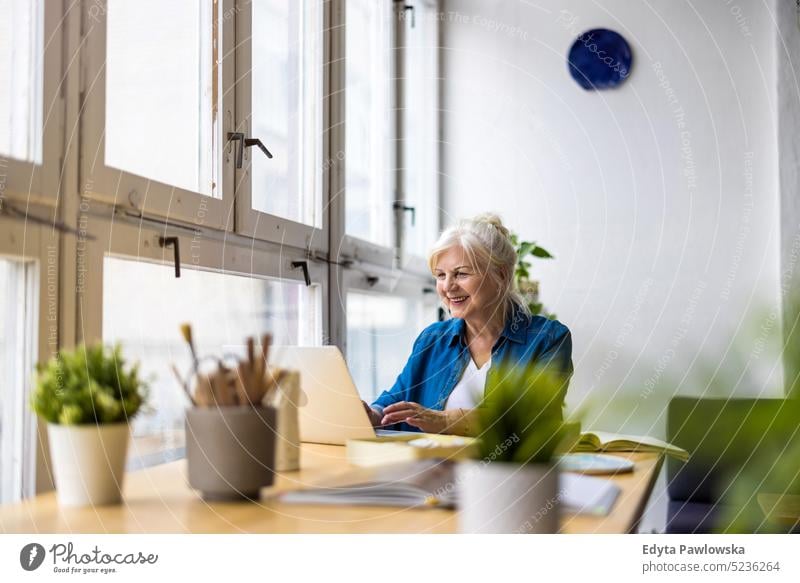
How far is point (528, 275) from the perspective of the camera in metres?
1.59

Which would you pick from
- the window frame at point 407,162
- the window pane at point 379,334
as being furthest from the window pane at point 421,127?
the window pane at point 379,334

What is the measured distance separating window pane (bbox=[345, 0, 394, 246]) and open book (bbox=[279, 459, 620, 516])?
608 mm

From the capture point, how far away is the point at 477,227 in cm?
110

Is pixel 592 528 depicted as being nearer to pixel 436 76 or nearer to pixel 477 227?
pixel 477 227

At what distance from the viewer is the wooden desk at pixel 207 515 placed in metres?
0.63

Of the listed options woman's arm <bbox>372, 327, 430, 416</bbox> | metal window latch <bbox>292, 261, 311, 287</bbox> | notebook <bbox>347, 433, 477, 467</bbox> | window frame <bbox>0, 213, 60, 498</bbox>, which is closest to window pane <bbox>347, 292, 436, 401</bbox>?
woman's arm <bbox>372, 327, 430, 416</bbox>

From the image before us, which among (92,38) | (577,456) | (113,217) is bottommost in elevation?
(577,456)

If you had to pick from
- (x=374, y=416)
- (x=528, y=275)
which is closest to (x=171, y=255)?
(x=374, y=416)

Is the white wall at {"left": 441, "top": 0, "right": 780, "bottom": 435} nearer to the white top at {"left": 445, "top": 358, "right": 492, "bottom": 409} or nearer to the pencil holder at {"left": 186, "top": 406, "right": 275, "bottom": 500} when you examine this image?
the white top at {"left": 445, "top": 358, "right": 492, "bottom": 409}

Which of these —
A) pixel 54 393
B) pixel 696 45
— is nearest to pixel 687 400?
pixel 54 393

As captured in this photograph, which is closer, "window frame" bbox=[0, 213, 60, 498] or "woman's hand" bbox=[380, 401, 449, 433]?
"window frame" bbox=[0, 213, 60, 498]

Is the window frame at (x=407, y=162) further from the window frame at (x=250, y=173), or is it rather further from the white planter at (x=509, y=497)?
the white planter at (x=509, y=497)

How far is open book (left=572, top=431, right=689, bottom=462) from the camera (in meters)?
0.76

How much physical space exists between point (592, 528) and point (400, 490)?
0.52ft
